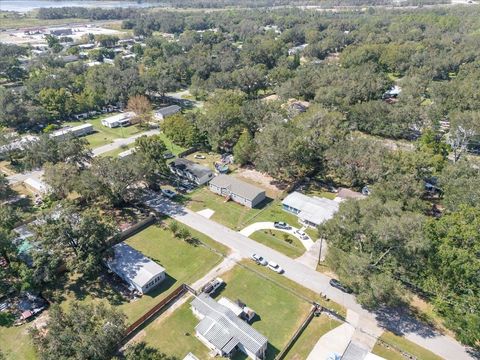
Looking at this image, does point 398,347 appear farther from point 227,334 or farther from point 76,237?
point 76,237

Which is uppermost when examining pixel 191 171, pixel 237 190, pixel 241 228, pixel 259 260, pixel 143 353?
pixel 143 353

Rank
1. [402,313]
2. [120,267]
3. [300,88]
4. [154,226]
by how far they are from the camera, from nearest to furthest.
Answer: [402,313] → [120,267] → [154,226] → [300,88]

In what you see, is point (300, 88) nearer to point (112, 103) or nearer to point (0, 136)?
point (112, 103)

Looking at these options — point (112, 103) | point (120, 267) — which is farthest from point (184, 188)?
point (112, 103)

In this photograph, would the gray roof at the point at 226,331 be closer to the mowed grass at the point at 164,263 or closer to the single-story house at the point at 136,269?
the mowed grass at the point at 164,263

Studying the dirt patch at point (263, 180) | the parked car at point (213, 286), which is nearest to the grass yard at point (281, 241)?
the parked car at point (213, 286)

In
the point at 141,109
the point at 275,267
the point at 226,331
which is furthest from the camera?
the point at 141,109

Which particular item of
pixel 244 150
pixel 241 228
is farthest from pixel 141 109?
pixel 241 228
